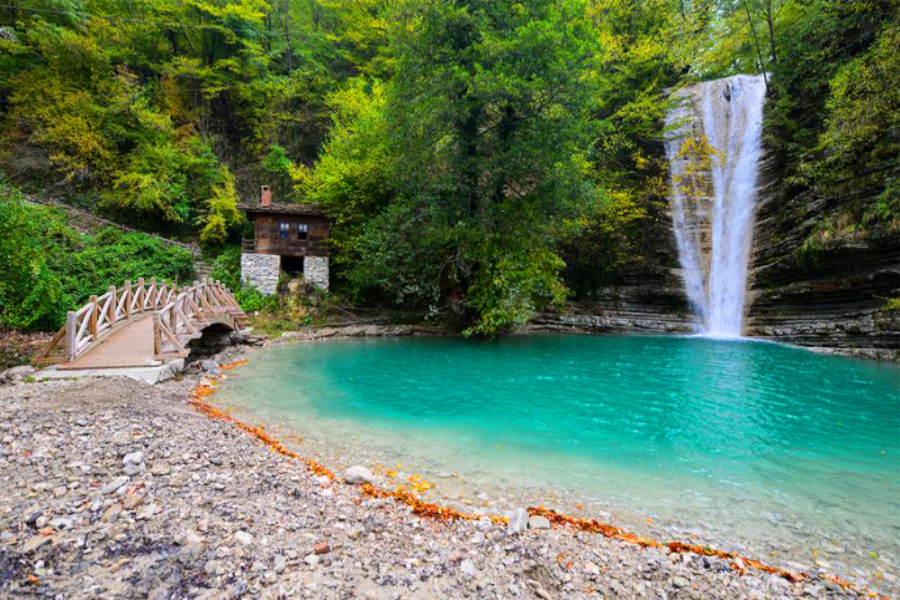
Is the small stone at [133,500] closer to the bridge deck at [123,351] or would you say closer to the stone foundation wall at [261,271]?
the bridge deck at [123,351]

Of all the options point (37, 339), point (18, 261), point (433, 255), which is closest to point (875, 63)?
point (433, 255)

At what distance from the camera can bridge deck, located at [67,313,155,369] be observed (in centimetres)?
796

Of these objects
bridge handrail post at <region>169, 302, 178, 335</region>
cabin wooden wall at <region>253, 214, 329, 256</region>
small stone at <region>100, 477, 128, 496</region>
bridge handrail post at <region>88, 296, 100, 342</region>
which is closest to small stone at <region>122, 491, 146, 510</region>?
small stone at <region>100, 477, 128, 496</region>

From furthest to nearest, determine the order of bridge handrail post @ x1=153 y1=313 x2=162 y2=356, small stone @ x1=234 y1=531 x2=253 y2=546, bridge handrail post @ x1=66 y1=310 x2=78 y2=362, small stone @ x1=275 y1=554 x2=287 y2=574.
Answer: bridge handrail post @ x1=153 y1=313 x2=162 y2=356, bridge handrail post @ x1=66 y1=310 x2=78 y2=362, small stone @ x1=234 y1=531 x2=253 y2=546, small stone @ x1=275 y1=554 x2=287 y2=574

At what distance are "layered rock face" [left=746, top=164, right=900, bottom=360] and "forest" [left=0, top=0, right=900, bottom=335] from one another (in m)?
0.63

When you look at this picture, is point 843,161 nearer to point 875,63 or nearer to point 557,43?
point 875,63

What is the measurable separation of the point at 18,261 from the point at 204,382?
18.1 ft

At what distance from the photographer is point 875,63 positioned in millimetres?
13602

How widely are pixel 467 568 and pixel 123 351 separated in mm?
9462

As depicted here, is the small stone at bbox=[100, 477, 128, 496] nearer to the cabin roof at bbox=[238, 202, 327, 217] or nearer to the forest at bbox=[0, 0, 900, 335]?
the forest at bbox=[0, 0, 900, 335]

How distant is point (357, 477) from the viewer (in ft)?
14.6

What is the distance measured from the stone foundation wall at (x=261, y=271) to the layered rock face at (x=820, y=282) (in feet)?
74.9

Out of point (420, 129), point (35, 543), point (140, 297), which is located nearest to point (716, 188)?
point (420, 129)

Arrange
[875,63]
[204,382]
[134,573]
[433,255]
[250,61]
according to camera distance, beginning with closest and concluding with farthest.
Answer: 1. [134,573]
2. [204,382]
3. [875,63]
4. [433,255]
5. [250,61]
